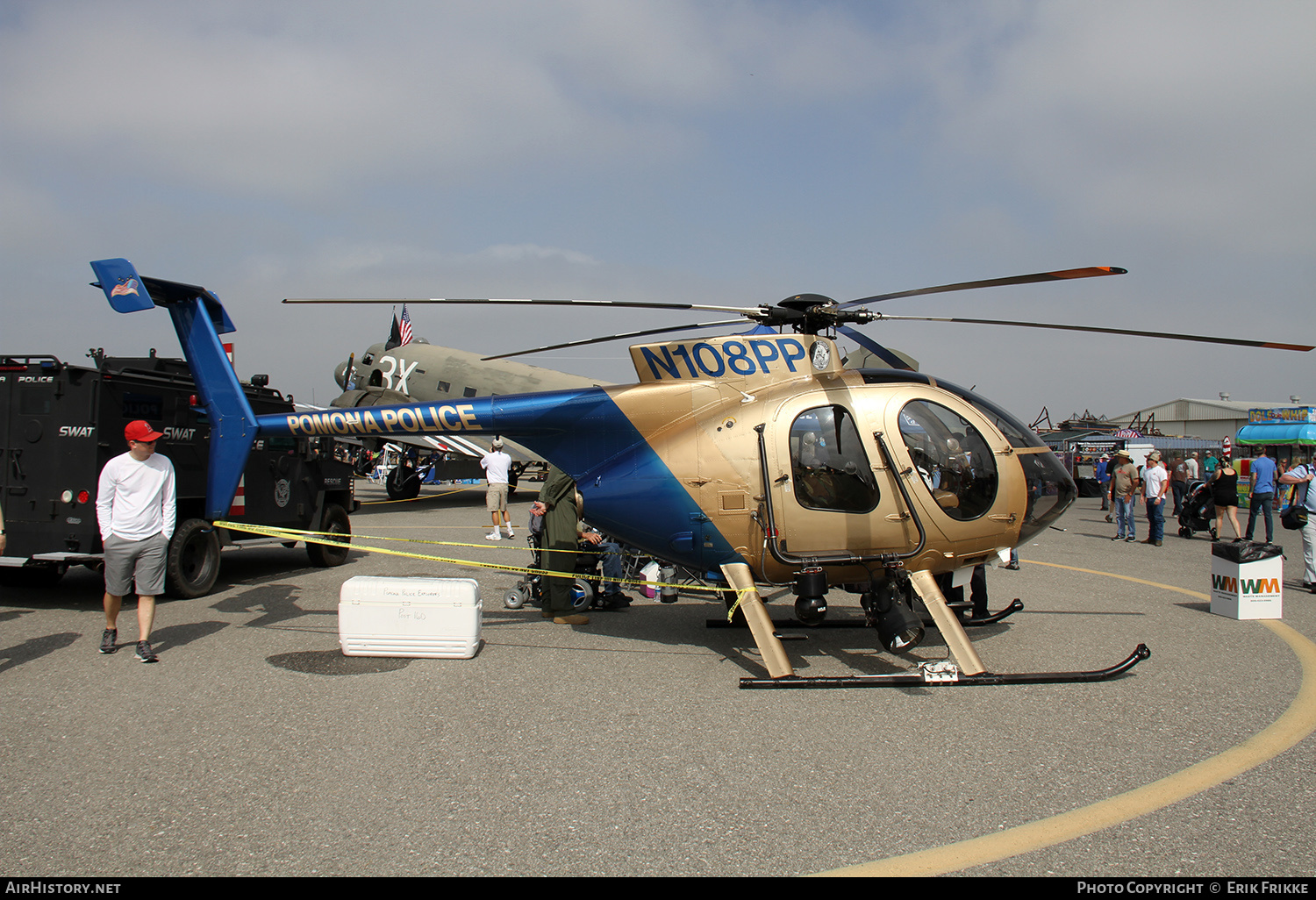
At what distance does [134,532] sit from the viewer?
6.03 metres

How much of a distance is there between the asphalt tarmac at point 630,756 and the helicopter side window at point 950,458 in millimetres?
1378

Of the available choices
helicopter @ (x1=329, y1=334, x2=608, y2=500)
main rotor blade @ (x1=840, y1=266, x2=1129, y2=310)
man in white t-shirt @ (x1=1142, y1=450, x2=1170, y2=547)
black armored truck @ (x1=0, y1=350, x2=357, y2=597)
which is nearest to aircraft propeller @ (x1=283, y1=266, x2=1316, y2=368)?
main rotor blade @ (x1=840, y1=266, x2=1129, y2=310)

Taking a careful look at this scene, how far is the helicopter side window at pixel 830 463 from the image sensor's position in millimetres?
6062

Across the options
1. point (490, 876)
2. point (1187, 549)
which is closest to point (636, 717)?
point (490, 876)

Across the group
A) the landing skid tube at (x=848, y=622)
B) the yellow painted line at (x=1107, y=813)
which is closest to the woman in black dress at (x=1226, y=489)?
the landing skid tube at (x=848, y=622)

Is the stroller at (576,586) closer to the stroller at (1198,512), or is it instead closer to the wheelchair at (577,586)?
the wheelchair at (577,586)

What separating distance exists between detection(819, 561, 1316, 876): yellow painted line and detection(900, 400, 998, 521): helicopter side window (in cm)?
234

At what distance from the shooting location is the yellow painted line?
10.3 feet

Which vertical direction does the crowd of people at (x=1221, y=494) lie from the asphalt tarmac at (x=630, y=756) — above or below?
above

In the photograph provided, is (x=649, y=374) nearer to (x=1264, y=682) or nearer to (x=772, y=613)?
→ (x=772, y=613)

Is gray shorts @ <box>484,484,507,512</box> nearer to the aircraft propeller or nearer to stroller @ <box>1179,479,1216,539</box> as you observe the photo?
the aircraft propeller

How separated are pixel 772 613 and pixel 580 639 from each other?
93.2 inches

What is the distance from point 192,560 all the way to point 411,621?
415cm
